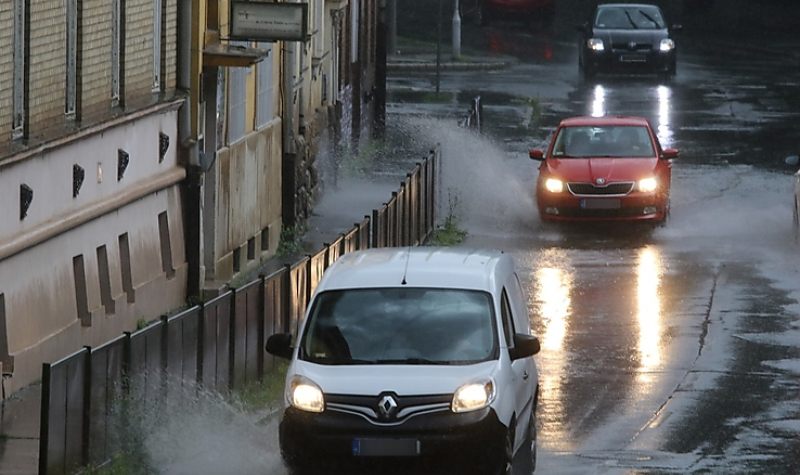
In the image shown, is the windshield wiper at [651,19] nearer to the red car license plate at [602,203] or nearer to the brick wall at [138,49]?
the red car license plate at [602,203]

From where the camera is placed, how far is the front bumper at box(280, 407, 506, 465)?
1338 centimetres

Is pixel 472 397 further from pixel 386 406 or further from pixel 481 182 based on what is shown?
pixel 481 182

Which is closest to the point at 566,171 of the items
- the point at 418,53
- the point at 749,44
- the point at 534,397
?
the point at 534,397

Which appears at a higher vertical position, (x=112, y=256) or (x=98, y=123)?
(x=98, y=123)

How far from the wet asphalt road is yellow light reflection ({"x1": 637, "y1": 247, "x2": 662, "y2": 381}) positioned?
0.08 feet

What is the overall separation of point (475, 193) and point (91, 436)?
66.4ft

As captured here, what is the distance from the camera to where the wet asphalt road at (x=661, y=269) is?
1686 cm

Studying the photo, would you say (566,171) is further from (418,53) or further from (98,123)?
(418,53)

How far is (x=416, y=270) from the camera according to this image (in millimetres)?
14523

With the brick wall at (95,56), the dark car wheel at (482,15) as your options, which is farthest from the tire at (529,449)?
the dark car wheel at (482,15)

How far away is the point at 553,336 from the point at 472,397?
8512 millimetres

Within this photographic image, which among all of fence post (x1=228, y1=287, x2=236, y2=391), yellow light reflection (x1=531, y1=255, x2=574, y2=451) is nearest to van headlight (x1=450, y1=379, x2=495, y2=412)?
yellow light reflection (x1=531, y1=255, x2=574, y2=451)

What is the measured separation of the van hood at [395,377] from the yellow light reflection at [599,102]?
3034 cm

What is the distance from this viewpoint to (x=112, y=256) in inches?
844
